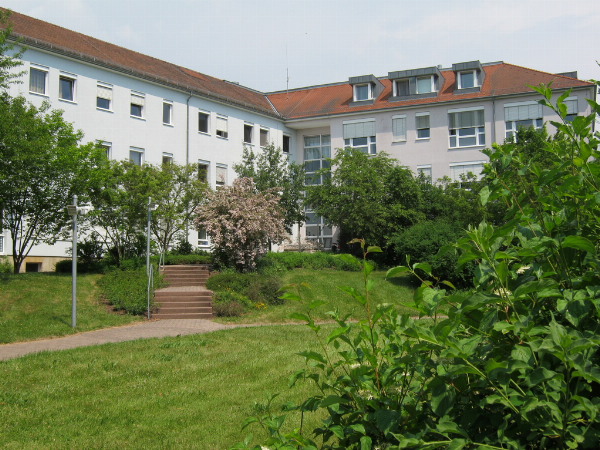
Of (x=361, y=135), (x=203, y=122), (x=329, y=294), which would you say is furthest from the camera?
(x=361, y=135)

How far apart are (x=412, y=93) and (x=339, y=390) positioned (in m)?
38.6

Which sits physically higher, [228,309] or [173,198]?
[173,198]

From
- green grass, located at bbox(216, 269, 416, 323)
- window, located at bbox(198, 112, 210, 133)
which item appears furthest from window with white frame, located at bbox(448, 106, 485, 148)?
window, located at bbox(198, 112, 210, 133)

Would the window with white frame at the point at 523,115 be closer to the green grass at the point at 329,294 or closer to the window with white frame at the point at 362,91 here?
the window with white frame at the point at 362,91

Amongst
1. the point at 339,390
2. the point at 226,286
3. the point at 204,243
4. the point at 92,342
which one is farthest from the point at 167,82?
the point at 339,390

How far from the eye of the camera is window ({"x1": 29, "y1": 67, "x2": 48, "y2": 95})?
85.2 ft

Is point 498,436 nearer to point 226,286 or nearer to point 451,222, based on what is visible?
point 226,286

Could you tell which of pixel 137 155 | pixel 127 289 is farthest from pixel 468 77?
pixel 127 289

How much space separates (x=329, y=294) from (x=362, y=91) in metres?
23.7

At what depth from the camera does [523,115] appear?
35031mm

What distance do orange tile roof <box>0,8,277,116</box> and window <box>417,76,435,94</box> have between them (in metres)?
10.8

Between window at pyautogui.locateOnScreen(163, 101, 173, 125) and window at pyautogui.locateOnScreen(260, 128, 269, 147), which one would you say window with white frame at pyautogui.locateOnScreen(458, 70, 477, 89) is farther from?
window at pyautogui.locateOnScreen(163, 101, 173, 125)

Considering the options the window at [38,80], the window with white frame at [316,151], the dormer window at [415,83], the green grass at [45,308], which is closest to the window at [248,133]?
the window with white frame at [316,151]

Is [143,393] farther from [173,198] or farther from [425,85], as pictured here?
[425,85]
